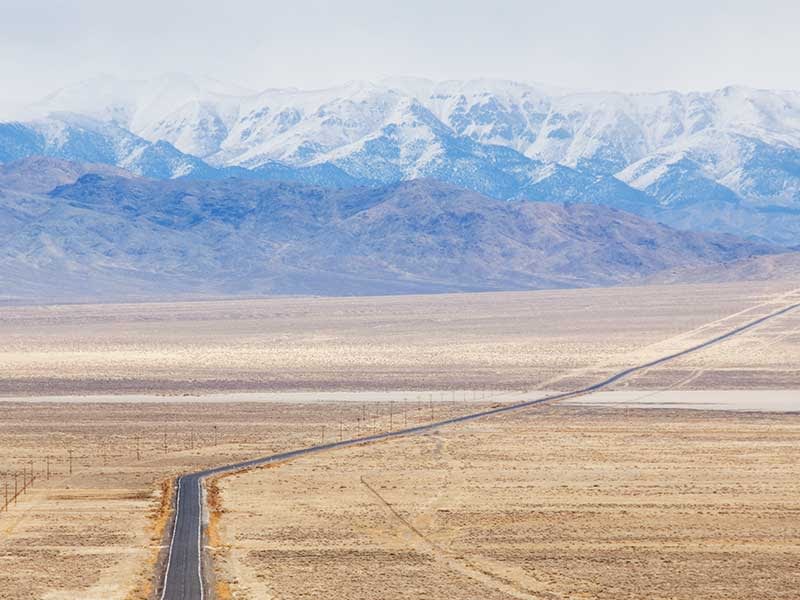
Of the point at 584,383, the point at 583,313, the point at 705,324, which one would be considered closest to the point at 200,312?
the point at 583,313

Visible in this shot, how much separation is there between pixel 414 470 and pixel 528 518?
962 centimetres

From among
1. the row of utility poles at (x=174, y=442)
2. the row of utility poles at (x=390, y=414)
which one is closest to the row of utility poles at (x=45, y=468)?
the row of utility poles at (x=174, y=442)

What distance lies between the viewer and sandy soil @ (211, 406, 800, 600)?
37250mm

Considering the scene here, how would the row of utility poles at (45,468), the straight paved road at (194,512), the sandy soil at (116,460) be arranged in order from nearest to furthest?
the straight paved road at (194,512)
the sandy soil at (116,460)
the row of utility poles at (45,468)

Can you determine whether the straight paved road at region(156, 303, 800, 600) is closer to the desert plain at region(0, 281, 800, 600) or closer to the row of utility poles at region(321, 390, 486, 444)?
the desert plain at region(0, 281, 800, 600)

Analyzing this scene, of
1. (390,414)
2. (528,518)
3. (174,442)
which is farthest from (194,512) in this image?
(390,414)

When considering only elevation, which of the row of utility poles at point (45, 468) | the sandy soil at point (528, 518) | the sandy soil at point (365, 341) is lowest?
the sandy soil at point (528, 518)

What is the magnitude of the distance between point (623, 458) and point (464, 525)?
552 inches

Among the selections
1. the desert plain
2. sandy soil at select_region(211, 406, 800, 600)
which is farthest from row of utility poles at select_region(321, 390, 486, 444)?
sandy soil at select_region(211, 406, 800, 600)

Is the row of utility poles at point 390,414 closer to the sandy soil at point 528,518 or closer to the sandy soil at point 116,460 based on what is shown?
the sandy soil at point 116,460

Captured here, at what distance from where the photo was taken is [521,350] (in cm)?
11081

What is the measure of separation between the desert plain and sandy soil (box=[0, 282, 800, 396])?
583mm

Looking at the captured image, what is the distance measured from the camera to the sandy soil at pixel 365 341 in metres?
91.8

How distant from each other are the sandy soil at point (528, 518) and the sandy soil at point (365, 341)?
91.2 ft
